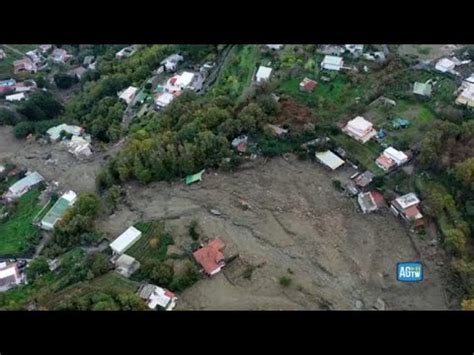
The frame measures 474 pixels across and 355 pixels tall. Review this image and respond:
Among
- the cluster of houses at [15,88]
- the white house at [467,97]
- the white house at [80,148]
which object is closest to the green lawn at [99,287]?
the white house at [80,148]

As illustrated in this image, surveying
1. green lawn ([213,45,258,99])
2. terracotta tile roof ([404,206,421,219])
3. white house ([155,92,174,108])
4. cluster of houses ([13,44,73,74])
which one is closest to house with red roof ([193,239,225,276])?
terracotta tile roof ([404,206,421,219])

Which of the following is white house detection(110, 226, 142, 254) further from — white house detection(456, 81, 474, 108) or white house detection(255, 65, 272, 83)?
white house detection(456, 81, 474, 108)

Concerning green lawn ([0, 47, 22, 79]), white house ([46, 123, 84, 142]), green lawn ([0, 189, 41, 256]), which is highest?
green lawn ([0, 47, 22, 79])

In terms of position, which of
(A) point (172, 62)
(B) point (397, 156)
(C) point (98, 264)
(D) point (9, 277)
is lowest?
(D) point (9, 277)

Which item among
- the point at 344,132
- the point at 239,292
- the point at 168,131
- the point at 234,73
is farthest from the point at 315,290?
the point at 234,73

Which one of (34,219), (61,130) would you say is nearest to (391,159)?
(34,219)

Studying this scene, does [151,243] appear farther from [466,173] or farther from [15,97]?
[15,97]
